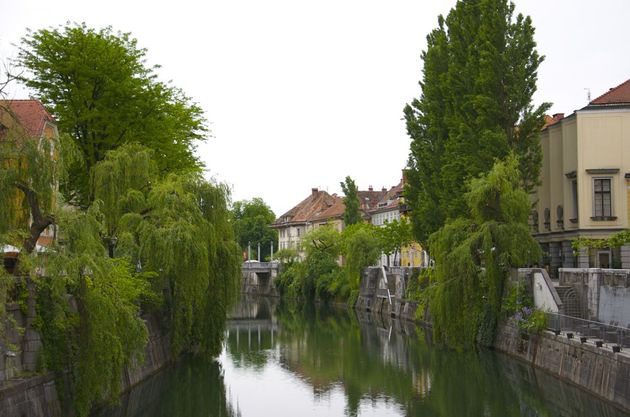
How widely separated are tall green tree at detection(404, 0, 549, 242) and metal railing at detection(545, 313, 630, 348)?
8616 millimetres

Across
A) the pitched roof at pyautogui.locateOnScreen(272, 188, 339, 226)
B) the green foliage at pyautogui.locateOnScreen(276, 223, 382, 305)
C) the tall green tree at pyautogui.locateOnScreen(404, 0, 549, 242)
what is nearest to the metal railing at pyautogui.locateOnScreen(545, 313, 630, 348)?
the tall green tree at pyautogui.locateOnScreen(404, 0, 549, 242)

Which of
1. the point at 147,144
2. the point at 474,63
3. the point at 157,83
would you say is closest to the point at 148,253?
the point at 147,144

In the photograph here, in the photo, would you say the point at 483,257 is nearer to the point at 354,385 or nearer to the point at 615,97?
the point at 354,385

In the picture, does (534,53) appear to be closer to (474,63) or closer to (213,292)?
(474,63)

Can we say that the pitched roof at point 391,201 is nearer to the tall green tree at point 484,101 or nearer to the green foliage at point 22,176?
the tall green tree at point 484,101

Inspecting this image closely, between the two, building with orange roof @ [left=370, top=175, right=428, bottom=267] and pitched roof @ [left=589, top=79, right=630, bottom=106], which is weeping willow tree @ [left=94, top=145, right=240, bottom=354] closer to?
pitched roof @ [left=589, top=79, right=630, bottom=106]

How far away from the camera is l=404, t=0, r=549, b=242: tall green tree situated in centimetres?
3469

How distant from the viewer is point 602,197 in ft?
123

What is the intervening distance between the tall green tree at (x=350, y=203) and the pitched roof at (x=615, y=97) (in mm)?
38828

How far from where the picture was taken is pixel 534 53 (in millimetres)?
35188

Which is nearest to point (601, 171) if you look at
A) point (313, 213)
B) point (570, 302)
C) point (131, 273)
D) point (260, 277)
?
point (570, 302)

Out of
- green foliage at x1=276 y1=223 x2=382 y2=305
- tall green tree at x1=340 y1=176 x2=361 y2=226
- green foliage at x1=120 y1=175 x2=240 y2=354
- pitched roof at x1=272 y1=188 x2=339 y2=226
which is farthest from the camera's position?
pitched roof at x1=272 y1=188 x2=339 y2=226

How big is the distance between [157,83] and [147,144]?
9.37ft

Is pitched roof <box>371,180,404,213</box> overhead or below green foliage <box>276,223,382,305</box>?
overhead
